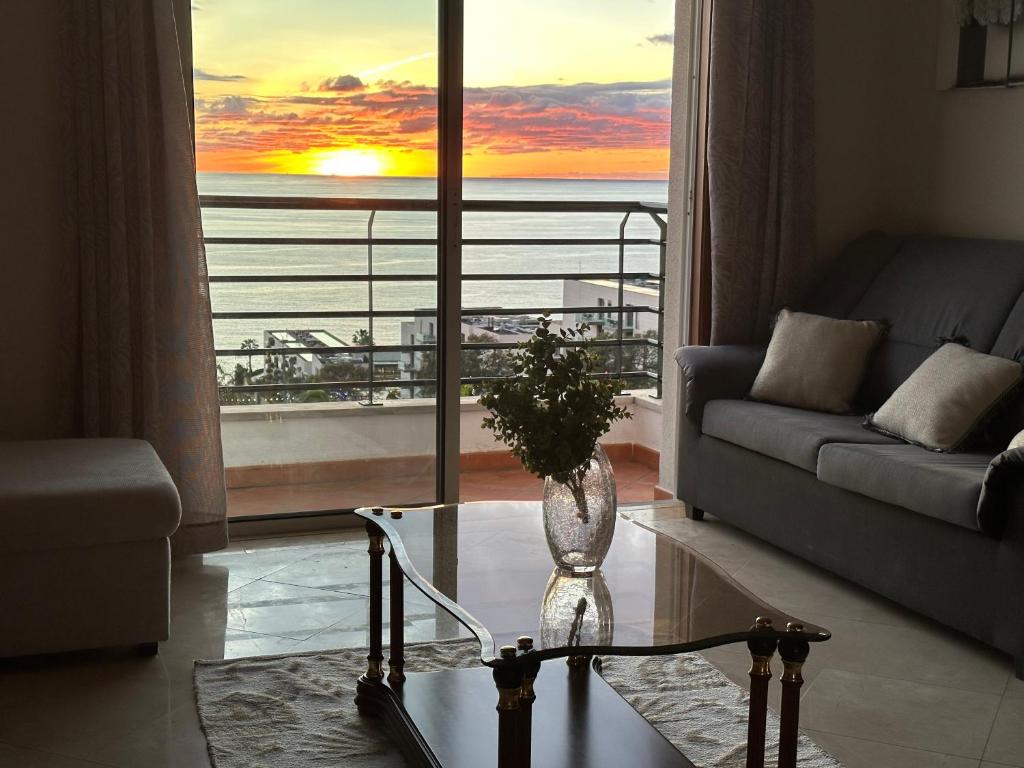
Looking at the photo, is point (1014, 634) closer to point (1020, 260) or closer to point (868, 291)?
point (1020, 260)

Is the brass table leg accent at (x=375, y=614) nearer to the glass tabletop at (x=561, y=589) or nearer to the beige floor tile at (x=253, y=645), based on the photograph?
the glass tabletop at (x=561, y=589)

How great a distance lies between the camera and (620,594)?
2.54 meters

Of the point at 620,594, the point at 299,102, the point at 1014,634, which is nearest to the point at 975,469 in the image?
the point at 1014,634

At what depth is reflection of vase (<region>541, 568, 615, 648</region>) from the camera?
7.45 ft

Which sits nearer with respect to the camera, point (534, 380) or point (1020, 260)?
point (534, 380)

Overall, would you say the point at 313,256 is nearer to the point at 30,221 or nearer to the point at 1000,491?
the point at 30,221

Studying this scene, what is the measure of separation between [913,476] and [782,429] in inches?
26.6

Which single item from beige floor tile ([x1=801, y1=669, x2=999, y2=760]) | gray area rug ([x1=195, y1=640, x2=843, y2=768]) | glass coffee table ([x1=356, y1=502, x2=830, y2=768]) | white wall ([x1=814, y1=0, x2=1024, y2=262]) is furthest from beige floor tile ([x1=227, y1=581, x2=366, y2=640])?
white wall ([x1=814, y1=0, x2=1024, y2=262])

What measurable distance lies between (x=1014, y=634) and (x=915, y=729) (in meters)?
0.51

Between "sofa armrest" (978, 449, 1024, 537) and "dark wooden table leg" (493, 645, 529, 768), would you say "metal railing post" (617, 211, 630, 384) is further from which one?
"dark wooden table leg" (493, 645, 529, 768)

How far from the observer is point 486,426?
2.49 metres

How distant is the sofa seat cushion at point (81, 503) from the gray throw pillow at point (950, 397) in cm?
229

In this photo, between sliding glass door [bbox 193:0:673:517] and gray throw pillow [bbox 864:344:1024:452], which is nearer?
gray throw pillow [bbox 864:344:1024:452]

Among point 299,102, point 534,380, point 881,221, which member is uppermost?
point 299,102
